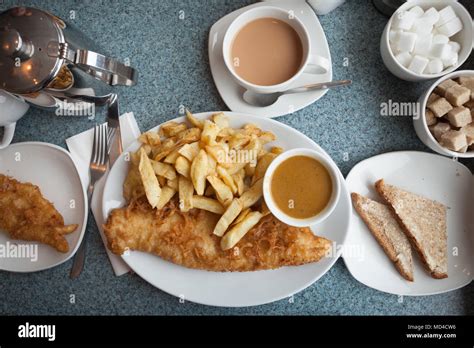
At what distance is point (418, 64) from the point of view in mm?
1162

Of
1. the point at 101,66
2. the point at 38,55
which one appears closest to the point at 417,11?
the point at 101,66

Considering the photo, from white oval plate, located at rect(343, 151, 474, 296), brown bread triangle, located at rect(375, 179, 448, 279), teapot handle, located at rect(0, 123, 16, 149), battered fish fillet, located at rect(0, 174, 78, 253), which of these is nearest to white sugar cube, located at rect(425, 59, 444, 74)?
white oval plate, located at rect(343, 151, 474, 296)

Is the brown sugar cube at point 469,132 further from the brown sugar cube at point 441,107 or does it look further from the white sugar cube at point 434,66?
the white sugar cube at point 434,66

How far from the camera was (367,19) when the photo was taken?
1.28 metres

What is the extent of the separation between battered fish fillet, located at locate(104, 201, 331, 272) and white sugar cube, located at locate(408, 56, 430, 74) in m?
0.53

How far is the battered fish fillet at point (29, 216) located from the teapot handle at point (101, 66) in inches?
15.5

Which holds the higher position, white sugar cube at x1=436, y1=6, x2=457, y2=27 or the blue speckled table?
white sugar cube at x1=436, y1=6, x2=457, y2=27

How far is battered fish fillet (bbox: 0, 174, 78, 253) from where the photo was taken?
1.19 m

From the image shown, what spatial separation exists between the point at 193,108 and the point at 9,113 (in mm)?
500

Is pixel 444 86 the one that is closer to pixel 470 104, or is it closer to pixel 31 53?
pixel 470 104

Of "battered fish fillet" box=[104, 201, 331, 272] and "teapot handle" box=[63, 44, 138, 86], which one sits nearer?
"teapot handle" box=[63, 44, 138, 86]

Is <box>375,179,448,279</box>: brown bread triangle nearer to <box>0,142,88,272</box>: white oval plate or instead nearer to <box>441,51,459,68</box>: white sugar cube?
<box>441,51,459,68</box>: white sugar cube
